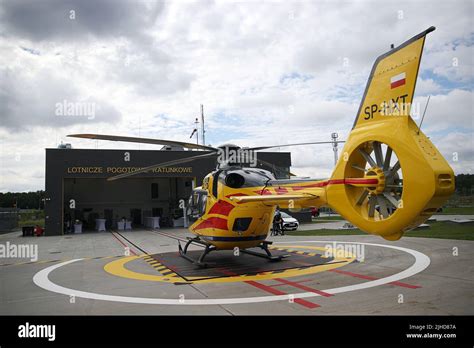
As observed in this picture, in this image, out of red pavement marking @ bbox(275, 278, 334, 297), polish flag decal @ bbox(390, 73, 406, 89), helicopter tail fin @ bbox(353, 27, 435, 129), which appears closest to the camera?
helicopter tail fin @ bbox(353, 27, 435, 129)

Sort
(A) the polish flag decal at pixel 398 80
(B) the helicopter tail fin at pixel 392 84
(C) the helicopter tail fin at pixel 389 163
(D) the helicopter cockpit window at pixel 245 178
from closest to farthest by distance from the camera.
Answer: (C) the helicopter tail fin at pixel 389 163
(B) the helicopter tail fin at pixel 392 84
(A) the polish flag decal at pixel 398 80
(D) the helicopter cockpit window at pixel 245 178

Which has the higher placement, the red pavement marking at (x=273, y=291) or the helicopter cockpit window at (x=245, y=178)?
the helicopter cockpit window at (x=245, y=178)

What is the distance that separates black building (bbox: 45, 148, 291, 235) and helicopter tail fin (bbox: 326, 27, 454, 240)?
26089 mm

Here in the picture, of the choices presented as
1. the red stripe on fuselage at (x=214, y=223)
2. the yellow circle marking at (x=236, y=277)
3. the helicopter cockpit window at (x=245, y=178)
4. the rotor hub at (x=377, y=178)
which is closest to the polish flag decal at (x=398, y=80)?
the rotor hub at (x=377, y=178)

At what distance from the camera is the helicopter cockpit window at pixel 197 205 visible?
12.7m

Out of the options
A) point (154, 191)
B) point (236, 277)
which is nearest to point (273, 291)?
point (236, 277)

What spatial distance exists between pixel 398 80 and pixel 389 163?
1562mm

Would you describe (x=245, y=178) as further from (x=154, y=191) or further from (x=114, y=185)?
(x=114, y=185)

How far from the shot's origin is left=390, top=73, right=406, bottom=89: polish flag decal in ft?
20.7

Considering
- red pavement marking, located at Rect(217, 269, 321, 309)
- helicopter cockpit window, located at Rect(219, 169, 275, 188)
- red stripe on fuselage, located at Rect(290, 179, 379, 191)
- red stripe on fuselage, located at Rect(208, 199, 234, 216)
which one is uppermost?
helicopter cockpit window, located at Rect(219, 169, 275, 188)

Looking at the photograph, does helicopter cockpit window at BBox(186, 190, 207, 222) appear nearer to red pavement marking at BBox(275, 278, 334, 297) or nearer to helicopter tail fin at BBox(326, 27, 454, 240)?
red pavement marking at BBox(275, 278, 334, 297)

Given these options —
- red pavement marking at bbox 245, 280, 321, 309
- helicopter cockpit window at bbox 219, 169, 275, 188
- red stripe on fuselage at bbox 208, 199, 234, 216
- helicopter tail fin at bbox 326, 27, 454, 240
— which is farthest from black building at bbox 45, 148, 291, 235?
helicopter tail fin at bbox 326, 27, 454, 240

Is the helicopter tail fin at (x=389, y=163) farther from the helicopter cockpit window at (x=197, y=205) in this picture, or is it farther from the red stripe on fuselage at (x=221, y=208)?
the helicopter cockpit window at (x=197, y=205)
